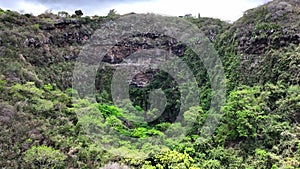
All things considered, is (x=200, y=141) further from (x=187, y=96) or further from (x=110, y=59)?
(x=110, y=59)

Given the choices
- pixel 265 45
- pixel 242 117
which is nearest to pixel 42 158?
pixel 242 117

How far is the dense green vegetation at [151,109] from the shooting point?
78.4ft

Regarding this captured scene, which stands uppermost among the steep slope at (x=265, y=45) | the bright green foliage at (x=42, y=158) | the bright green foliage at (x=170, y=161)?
the steep slope at (x=265, y=45)

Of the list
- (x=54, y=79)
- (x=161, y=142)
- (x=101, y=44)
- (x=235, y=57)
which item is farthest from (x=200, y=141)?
(x=101, y=44)

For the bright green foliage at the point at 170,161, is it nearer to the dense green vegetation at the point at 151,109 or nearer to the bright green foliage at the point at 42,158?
the dense green vegetation at the point at 151,109

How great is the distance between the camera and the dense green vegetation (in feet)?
78.4

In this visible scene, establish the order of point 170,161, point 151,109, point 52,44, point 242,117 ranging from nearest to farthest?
point 170,161 < point 242,117 < point 151,109 < point 52,44

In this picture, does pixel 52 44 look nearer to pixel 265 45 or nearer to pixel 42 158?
pixel 42 158

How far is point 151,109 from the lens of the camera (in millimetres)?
37250

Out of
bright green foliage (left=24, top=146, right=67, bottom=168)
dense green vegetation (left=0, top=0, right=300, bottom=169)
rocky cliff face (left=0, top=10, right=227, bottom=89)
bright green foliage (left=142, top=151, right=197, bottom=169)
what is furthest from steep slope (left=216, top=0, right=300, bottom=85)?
bright green foliage (left=24, top=146, right=67, bottom=168)

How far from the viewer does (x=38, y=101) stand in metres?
28.0

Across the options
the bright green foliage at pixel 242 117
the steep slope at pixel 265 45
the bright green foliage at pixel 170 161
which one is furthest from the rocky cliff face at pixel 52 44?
the bright green foliage at pixel 242 117

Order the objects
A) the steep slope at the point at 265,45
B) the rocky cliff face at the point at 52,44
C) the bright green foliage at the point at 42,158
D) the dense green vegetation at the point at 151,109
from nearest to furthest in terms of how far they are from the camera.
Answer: the bright green foliage at the point at 42,158 → the dense green vegetation at the point at 151,109 → the steep slope at the point at 265,45 → the rocky cliff face at the point at 52,44

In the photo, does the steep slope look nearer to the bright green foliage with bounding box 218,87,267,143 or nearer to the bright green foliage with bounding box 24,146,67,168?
the bright green foliage with bounding box 218,87,267,143
